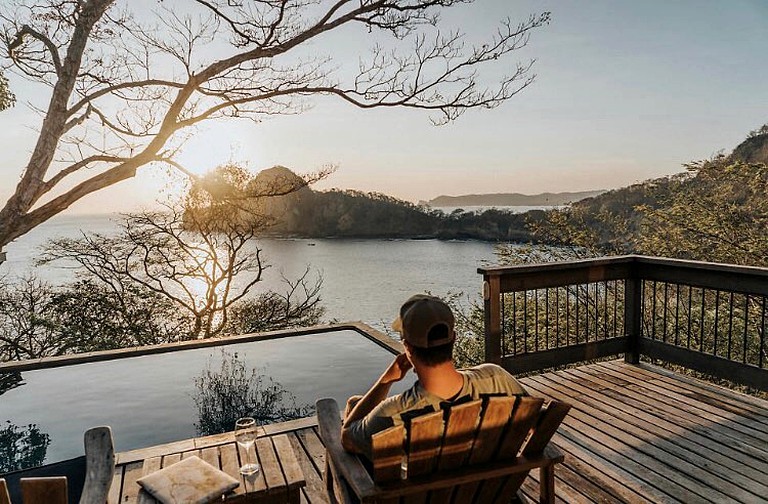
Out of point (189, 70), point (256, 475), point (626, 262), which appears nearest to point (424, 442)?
point (256, 475)

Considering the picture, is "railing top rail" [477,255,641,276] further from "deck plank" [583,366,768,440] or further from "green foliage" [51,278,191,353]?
"green foliage" [51,278,191,353]

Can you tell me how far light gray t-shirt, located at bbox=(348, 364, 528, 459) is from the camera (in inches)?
64.1

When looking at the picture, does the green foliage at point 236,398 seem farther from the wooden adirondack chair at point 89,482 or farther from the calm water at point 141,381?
the wooden adirondack chair at point 89,482

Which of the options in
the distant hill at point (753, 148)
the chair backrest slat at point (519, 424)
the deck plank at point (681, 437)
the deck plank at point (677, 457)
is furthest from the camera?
the distant hill at point (753, 148)

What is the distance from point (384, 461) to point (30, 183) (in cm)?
794

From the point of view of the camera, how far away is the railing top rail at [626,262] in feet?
12.7

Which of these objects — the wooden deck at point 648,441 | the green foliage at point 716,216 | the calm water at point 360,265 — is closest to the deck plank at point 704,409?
the wooden deck at point 648,441

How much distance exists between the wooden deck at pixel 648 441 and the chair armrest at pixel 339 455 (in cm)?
64

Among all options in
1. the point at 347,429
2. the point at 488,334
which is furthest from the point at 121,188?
the point at 347,429

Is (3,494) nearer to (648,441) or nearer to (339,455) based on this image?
(339,455)

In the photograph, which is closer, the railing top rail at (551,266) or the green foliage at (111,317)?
the railing top rail at (551,266)

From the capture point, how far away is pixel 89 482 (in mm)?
1967

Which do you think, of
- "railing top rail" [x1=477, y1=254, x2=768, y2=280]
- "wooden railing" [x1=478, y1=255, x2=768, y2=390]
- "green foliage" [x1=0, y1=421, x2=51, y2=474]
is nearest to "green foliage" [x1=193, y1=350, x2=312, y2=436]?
"green foliage" [x1=0, y1=421, x2=51, y2=474]

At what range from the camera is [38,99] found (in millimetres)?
7773
